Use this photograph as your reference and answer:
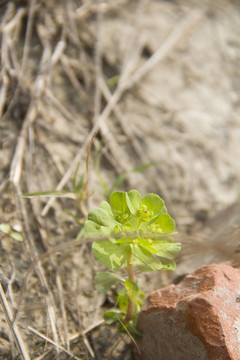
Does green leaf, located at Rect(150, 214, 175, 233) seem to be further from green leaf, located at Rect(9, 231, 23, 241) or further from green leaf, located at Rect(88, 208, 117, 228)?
green leaf, located at Rect(9, 231, 23, 241)

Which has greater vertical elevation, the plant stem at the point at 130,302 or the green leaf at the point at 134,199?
the green leaf at the point at 134,199

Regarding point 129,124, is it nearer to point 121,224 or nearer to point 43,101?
point 43,101

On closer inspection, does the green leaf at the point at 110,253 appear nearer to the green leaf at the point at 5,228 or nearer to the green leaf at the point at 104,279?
the green leaf at the point at 104,279

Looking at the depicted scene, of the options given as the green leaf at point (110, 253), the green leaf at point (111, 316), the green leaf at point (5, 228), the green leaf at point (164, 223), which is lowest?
the green leaf at point (5, 228)

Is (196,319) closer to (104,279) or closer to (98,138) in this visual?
(104,279)

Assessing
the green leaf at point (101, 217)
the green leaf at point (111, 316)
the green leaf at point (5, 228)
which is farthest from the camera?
the green leaf at point (5, 228)

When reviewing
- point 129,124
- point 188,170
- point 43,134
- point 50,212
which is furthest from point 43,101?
point 188,170

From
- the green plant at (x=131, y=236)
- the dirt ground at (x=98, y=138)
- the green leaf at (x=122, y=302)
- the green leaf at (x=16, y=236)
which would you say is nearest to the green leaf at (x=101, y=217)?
the green plant at (x=131, y=236)
